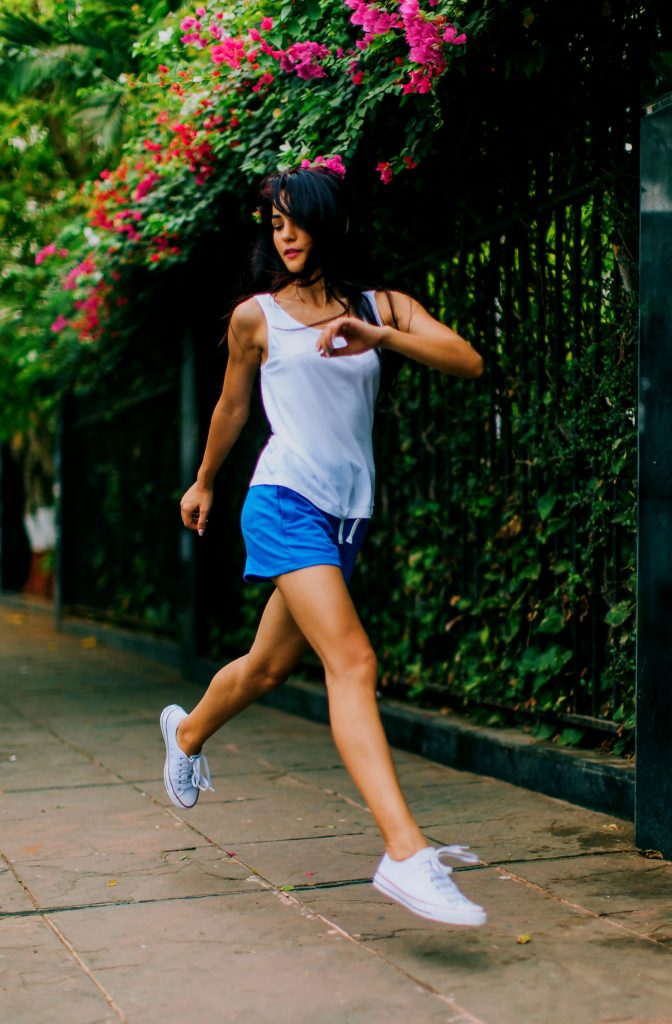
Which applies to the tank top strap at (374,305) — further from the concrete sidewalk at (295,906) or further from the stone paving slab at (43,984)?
the stone paving slab at (43,984)

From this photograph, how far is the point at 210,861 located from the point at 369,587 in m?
2.85

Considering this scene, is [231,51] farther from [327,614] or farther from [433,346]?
[327,614]

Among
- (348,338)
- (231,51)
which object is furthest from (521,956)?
(231,51)

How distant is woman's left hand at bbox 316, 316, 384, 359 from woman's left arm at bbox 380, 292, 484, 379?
1.5 inches

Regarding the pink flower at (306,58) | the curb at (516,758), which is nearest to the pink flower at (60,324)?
the curb at (516,758)

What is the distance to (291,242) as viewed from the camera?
3.41 meters

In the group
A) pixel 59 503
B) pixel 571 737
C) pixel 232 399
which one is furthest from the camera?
pixel 59 503

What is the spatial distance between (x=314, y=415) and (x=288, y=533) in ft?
1.06

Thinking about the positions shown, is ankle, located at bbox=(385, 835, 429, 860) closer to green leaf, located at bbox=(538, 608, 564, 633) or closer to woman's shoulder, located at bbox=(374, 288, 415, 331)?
woman's shoulder, located at bbox=(374, 288, 415, 331)

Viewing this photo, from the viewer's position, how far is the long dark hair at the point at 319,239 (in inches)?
132

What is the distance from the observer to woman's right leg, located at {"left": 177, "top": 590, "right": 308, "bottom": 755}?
3691 millimetres

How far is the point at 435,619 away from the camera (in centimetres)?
611

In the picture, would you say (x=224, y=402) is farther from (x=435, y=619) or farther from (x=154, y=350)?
(x=154, y=350)

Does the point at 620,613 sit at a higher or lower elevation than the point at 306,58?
lower
